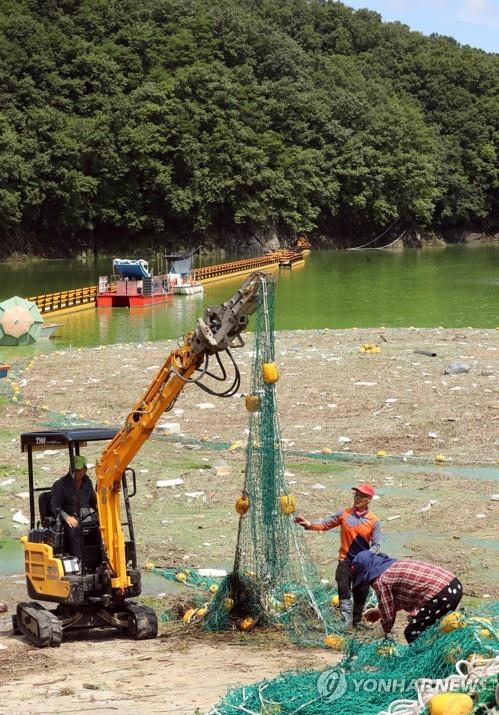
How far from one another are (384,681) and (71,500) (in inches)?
153

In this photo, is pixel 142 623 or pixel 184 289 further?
pixel 184 289

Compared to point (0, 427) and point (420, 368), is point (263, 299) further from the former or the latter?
point (420, 368)

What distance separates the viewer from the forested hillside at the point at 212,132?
82750 millimetres

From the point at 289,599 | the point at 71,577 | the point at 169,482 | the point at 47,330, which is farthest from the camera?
the point at 47,330

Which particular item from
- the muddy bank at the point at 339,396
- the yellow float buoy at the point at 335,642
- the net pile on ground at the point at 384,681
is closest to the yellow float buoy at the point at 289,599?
the yellow float buoy at the point at 335,642

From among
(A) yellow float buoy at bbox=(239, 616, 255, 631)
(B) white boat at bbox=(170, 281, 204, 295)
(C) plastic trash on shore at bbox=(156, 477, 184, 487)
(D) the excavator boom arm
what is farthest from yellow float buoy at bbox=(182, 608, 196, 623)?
(B) white boat at bbox=(170, 281, 204, 295)

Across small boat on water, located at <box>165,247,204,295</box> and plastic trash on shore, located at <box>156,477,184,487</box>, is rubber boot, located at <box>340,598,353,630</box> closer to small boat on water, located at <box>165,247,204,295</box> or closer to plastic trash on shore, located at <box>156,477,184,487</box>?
plastic trash on shore, located at <box>156,477,184,487</box>

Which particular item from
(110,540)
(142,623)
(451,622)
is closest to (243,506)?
(110,540)

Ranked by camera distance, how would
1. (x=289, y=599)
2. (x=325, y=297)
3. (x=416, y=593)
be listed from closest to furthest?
1. (x=416, y=593)
2. (x=289, y=599)
3. (x=325, y=297)

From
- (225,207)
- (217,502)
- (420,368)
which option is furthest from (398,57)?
(217,502)

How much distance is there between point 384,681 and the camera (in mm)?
7238

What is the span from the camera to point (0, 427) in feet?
66.4

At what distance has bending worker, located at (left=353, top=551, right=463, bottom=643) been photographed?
830cm

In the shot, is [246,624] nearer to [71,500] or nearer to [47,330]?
[71,500]
